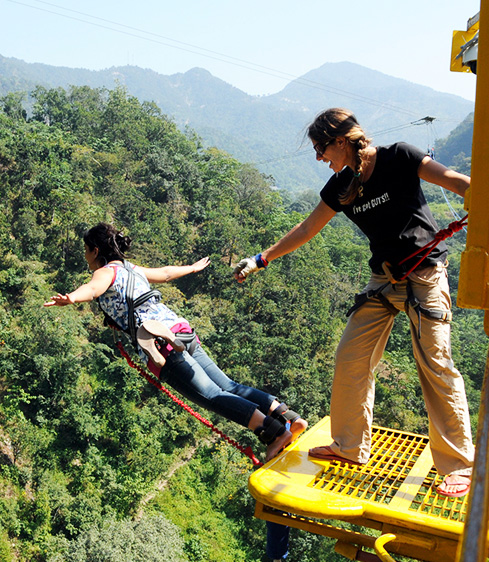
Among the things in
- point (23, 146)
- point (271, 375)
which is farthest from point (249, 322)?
point (23, 146)

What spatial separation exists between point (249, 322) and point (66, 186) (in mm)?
11351

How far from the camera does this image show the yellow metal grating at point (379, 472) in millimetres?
2506

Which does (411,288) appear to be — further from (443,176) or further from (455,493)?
(455,493)

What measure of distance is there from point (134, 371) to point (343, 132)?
78.3 ft

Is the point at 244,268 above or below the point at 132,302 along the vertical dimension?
above

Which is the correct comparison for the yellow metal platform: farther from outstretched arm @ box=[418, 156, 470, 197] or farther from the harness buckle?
outstretched arm @ box=[418, 156, 470, 197]

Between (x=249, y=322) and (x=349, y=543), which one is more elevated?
(x=349, y=543)

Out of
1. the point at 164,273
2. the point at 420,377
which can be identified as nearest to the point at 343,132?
the point at 420,377

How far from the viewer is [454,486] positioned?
7.94 ft

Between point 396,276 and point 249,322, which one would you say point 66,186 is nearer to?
point 249,322

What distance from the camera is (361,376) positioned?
9.14 feet

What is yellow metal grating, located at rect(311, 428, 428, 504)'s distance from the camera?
8.22ft

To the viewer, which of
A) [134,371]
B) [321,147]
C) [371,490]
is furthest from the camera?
[134,371]

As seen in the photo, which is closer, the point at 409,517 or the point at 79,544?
the point at 409,517
